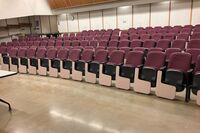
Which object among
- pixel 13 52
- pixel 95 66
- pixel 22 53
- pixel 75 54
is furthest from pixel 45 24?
pixel 95 66

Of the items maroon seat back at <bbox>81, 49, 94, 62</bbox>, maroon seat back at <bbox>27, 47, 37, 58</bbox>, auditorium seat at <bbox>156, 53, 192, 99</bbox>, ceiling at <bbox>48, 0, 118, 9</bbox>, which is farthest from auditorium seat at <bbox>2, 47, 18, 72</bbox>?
ceiling at <bbox>48, 0, 118, 9</bbox>

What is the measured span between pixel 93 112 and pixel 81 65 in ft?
6.52

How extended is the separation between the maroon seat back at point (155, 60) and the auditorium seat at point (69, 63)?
2.06 m

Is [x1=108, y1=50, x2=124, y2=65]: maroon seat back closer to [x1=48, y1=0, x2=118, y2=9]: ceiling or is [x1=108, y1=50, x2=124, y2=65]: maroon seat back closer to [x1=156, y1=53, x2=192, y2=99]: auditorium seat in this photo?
[x1=156, y1=53, x2=192, y2=99]: auditorium seat

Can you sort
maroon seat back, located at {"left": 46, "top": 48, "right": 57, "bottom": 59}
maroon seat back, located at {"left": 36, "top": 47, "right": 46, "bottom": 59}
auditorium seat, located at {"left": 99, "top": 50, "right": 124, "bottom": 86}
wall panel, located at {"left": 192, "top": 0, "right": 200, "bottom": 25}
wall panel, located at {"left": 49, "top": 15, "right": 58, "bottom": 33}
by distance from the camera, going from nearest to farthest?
auditorium seat, located at {"left": 99, "top": 50, "right": 124, "bottom": 86} < maroon seat back, located at {"left": 46, "top": 48, "right": 57, "bottom": 59} < maroon seat back, located at {"left": 36, "top": 47, "right": 46, "bottom": 59} < wall panel, located at {"left": 192, "top": 0, "right": 200, "bottom": 25} < wall panel, located at {"left": 49, "top": 15, "right": 58, "bottom": 33}

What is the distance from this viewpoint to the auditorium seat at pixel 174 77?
3.50 m

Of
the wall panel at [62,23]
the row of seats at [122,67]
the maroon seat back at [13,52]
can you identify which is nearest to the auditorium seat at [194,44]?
the row of seats at [122,67]

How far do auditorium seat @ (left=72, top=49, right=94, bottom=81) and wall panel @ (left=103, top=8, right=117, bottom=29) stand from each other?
23.7 feet

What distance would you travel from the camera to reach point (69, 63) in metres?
5.30

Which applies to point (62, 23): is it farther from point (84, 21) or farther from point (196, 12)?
point (196, 12)

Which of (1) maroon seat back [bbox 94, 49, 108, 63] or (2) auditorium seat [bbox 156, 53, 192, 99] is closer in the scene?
(2) auditorium seat [bbox 156, 53, 192, 99]

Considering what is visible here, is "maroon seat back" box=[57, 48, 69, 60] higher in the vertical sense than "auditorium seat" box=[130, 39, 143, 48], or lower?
lower

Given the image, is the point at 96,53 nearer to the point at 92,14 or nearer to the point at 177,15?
the point at 177,15

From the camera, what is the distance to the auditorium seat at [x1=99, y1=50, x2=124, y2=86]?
4.46 metres
